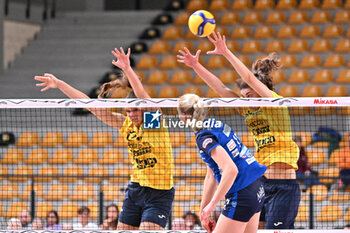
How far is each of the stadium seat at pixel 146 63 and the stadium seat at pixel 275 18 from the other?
3.13 m

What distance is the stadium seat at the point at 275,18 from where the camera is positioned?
1541 centimetres

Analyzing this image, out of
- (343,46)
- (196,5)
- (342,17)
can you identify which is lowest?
(343,46)

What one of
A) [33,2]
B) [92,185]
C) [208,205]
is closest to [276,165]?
[208,205]

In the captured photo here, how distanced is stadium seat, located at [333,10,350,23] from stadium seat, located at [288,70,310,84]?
2.18m

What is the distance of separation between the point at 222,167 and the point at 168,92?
9295 millimetres

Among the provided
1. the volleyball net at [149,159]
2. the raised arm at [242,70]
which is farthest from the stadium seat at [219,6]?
the raised arm at [242,70]

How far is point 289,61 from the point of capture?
13.9 m

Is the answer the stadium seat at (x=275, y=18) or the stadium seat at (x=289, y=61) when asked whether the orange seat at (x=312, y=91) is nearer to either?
the stadium seat at (x=289, y=61)

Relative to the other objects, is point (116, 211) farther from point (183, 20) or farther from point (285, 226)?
point (183, 20)

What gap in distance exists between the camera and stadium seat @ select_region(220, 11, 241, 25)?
15695 mm

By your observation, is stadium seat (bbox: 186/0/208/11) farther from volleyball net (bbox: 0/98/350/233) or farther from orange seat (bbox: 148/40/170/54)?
volleyball net (bbox: 0/98/350/233)

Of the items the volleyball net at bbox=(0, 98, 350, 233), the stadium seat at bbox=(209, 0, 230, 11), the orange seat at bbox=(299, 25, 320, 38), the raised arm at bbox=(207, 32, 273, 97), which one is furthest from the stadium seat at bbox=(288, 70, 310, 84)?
the raised arm at bbox=(207, 32, 273, 97)

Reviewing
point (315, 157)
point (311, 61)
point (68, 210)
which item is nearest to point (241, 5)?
point (311, 61)

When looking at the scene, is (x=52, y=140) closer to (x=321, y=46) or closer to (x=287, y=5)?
(x=321, y=46)
